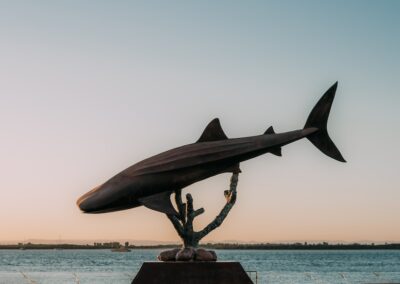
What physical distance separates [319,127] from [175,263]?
13.8ft

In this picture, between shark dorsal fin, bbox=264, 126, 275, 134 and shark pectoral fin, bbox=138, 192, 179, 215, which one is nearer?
shark pectoral fin, bbox=138, 192, 179, 215

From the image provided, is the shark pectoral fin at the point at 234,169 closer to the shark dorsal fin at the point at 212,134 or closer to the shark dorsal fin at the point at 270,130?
the shark dorsal fin at the point at 212,134

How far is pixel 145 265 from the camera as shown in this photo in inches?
656

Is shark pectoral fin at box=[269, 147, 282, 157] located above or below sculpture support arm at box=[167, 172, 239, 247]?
above

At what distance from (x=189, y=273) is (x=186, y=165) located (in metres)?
2.26

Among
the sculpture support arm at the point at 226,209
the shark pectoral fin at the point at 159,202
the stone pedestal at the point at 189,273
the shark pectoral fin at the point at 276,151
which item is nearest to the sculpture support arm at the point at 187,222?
the sculpture support arm at the point at 226,209

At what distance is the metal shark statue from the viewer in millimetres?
16547

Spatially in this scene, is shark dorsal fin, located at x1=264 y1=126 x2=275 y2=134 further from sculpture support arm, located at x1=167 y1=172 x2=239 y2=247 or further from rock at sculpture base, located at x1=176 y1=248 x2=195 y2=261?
rock at sculpture base, located at x1=176 y1=248 x2=195 y2=261

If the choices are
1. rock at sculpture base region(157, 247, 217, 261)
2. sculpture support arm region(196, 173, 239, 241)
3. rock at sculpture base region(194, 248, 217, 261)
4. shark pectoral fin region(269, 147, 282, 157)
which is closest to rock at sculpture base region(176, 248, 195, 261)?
rock at sculpture base region(157, 247, 217, 261)

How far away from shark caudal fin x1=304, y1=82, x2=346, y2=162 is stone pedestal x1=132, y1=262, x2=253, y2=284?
319 cm

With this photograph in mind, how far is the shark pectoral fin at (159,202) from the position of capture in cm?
1656

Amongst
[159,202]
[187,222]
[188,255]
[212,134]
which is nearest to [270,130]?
[212,134]

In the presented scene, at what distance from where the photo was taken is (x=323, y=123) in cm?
1702

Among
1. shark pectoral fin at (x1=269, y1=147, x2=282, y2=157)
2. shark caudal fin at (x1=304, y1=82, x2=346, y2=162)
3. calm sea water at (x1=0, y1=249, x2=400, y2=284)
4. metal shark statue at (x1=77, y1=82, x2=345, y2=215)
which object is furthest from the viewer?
calm sea water at (x1=0, y1=249, x2=400, y2=284)
